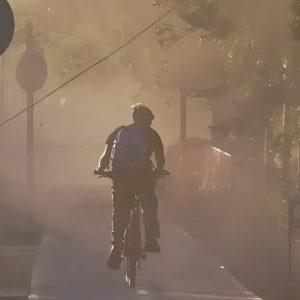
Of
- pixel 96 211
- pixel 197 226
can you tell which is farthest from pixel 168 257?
pixel 96 211

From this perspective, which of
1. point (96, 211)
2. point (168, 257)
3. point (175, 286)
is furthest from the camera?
point (96, 211)

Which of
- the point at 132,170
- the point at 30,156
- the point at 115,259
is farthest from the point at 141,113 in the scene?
the point at 30,156

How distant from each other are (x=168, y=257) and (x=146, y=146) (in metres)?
2.50

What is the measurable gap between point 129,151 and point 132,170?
0.61 feet

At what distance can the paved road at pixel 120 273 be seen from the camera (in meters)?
10.3

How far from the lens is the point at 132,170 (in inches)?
434

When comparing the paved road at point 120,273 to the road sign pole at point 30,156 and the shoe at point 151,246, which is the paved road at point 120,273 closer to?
the shoe at point 151,246

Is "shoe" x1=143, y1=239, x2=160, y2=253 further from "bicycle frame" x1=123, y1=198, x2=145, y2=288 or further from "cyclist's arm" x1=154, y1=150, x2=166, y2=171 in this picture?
Answer: "cyclist's arm" x1=154, y1=150, x2=166, y2=171

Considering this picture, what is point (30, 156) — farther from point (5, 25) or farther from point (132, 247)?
point (5, 25)

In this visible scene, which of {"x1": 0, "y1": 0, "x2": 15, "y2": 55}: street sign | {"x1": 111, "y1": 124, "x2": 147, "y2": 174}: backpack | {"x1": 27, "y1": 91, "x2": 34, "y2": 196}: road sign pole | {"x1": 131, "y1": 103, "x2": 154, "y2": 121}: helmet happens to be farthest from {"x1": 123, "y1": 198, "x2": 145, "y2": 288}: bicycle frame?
{"x1": 27, "y1": 91, "x2": 34, "y2": 196}: road sign pole

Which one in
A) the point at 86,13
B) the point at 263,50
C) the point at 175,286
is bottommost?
the point at 175,286

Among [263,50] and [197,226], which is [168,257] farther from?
[263,50]

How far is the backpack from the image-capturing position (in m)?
11.0

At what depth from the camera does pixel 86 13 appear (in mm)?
31312
